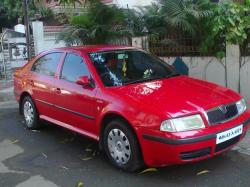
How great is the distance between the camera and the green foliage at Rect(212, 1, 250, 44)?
774cm

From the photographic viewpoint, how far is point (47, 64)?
278 inches

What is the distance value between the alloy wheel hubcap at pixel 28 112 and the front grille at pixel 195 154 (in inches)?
141

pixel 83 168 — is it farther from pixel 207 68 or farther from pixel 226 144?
pixel 207 68

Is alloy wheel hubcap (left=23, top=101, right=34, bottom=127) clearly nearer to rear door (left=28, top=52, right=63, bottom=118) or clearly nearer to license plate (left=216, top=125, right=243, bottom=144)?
rear door (left=28, top=52, right=63, bottom=118)

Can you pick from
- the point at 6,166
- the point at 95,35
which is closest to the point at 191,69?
the point at 95,35

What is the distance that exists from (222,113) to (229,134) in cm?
26

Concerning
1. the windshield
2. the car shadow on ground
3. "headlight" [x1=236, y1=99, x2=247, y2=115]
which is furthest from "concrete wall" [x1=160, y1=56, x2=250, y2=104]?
"headlight" [x1=236, y1=99, x2=247, y2=115]

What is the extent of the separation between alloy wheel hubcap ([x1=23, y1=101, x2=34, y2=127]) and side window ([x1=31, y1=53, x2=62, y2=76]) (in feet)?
2.12

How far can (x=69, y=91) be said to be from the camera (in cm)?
612

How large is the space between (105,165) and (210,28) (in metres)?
4.06

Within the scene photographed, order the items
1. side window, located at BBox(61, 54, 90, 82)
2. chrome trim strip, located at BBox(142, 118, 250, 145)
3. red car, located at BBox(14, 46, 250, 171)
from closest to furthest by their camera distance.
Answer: chrome trim strip, located at BBox(142, 118, 250, 145)
red car, located at BBox(14, 46, 250, 171)
side window, located at BBox(61, 54, 90, 82)

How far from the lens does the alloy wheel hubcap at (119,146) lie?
203 inches

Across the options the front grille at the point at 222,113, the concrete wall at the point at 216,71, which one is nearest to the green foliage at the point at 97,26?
the concrete wall at the point at 216,71

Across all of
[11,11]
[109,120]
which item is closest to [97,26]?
[109,120]
